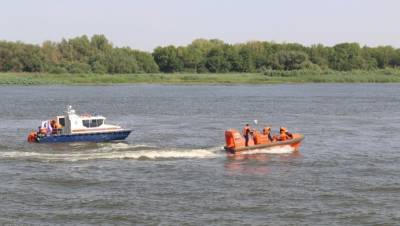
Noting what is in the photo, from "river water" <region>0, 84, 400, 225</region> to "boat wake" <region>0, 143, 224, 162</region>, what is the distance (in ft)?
0.18

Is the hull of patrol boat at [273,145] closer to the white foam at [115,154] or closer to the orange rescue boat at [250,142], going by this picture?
the orange rescue boat at [250,142]

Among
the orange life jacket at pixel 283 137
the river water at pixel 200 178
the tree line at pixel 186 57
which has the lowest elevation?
the river water at pixel 200 178

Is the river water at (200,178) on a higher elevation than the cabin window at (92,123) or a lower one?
lower

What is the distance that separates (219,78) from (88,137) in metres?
104

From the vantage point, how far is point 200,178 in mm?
34688

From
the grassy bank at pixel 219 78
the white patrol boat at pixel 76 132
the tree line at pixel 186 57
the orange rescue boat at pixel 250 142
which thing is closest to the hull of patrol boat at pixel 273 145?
the orange rescue boat at pixel 250 142

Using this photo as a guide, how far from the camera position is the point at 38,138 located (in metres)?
46.7

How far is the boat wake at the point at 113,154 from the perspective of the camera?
4028 cm

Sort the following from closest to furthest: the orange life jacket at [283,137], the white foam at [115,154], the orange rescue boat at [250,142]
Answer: the white foam at [115,154], the orange rescue boat at [250,142], the orange life jacket at [283,137]

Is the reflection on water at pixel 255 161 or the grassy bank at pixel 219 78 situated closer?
the reflection on water at pixel 255 161

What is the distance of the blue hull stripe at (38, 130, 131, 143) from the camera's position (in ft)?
153

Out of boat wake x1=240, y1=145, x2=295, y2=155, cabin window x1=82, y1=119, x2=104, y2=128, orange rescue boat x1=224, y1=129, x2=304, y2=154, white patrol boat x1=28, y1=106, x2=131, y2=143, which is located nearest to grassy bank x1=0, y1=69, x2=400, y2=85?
cabin window x1=82, y1=119, x2=104, y2=128

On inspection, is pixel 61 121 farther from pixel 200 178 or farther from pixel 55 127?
pixel 200 178

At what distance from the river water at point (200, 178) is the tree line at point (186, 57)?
100m
